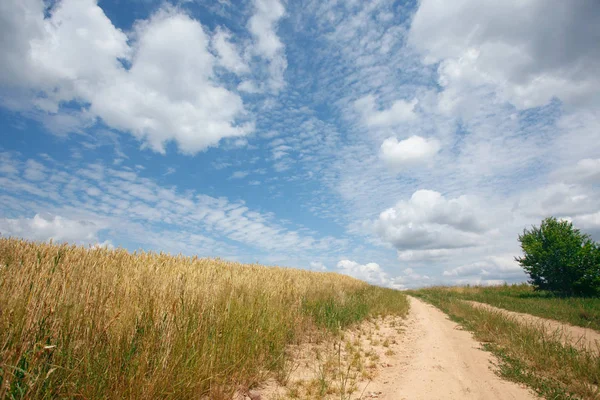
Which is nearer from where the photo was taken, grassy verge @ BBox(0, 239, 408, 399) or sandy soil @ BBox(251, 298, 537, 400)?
grassy verge @ BBox(0, 239, 408, 399)

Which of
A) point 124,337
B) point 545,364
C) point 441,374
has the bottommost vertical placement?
point 441,374

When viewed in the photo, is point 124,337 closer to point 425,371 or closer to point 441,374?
point 425,371

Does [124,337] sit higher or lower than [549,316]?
higher

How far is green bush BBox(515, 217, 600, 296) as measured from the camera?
961 inches

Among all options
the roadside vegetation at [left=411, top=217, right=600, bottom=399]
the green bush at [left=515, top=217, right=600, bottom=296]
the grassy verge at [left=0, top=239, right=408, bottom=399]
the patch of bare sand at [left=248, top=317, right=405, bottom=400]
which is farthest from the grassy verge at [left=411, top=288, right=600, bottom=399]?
the green bush at [left=515, top=217, right=600, bottom=296]

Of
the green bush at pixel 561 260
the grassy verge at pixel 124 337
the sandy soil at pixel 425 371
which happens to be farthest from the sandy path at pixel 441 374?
the green bush at pixel 561 260

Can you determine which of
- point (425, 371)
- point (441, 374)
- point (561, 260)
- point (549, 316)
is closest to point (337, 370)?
point (425, 371)

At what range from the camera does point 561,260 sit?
25.1 meters

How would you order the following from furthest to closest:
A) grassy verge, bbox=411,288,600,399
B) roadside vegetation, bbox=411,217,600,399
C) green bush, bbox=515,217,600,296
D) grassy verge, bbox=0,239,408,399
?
green bush, bbox=515,217,600,296 → roadside vegetation, bbox=411,217,600,399 → grassy verge, bbox=411,288,600,399 → grassy verge, bbox=0,239,408,399

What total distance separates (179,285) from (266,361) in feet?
7.35

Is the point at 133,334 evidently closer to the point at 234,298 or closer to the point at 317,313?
the point at 234,298

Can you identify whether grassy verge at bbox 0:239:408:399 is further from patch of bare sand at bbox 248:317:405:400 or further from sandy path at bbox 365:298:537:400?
sandy path at bbox 365:298:537:400

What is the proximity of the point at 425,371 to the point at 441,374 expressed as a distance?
0.32 m

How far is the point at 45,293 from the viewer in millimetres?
3080
